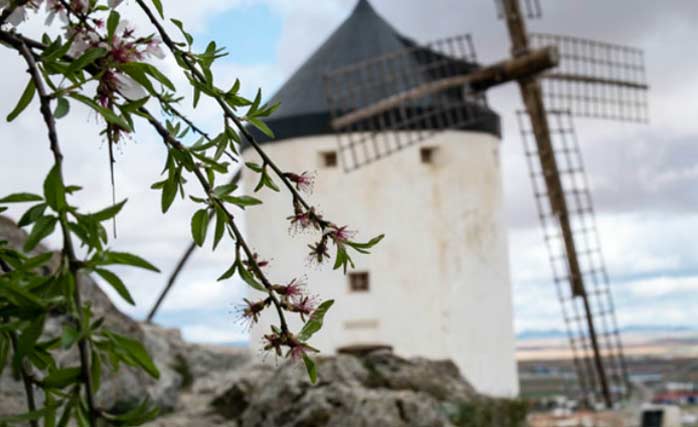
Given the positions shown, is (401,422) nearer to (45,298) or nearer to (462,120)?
(45,298)

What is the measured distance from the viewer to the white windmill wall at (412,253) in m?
15.8

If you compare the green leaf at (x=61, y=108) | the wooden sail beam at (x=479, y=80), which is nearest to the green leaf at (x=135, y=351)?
the green leaf at (x=61, y=108)

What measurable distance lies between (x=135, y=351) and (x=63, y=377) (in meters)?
0.15

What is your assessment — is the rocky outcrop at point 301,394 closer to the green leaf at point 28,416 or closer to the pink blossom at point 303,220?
the pink blossom at point 303,220

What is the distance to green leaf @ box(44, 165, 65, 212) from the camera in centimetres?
157

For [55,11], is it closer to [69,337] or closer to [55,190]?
[55,190]

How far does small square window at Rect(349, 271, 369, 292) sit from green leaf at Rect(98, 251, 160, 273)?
14367 mm

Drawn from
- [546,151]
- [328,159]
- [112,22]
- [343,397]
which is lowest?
[343,397]

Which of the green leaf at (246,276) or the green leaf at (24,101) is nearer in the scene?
the green leaf at (24,101)

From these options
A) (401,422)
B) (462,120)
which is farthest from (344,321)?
(401,422)

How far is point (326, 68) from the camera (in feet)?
56.2

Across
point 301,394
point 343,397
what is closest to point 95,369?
point 343,397

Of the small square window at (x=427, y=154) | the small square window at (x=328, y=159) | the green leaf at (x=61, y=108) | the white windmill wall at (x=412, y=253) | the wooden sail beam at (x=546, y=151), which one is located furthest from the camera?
the wooden sail beam at (x=546, y=151)

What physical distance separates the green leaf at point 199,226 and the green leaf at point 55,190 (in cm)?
39
